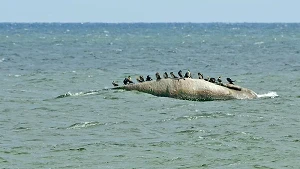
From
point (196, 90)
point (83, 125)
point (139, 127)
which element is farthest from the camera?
point (196, 90)

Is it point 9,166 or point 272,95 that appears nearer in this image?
point 9,166

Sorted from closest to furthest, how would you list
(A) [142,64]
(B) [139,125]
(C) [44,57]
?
(B) [139,125] < (A) [142,64] < (C) [44,57]

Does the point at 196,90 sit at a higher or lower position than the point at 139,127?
higher

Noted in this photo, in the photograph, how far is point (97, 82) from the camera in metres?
45.9

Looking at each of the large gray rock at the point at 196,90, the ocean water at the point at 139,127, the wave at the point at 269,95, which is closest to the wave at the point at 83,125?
the ocean water at the point at 139,127

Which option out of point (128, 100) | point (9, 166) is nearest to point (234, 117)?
point (128, 100)

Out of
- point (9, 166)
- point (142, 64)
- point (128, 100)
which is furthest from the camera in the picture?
point (142, 64)

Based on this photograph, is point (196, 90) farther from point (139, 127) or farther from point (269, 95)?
point (139, 127)

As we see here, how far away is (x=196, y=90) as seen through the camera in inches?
1348

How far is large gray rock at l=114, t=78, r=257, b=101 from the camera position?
112 feet

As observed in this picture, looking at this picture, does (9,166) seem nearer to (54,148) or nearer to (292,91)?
(54,148)

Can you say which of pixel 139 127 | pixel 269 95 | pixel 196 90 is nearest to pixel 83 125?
pixel 139 127

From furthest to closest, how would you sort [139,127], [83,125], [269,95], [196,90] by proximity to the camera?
[269,95] < [196,90] < [83,125] < [139,127]

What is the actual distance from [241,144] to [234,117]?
5.28m
